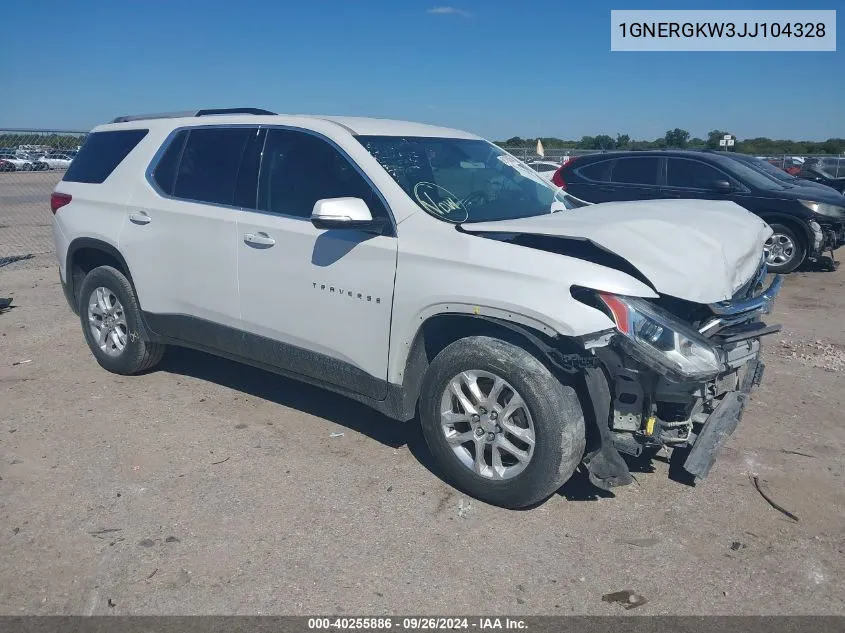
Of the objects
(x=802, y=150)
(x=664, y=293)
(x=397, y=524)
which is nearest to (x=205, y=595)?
(x=397, y=524)

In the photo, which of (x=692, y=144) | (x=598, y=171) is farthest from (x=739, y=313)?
(x=692, y=144)

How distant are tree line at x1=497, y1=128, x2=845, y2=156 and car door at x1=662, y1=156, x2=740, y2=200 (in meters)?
23.3

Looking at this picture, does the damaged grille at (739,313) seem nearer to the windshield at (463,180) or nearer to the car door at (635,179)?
the windshield at (463,180)

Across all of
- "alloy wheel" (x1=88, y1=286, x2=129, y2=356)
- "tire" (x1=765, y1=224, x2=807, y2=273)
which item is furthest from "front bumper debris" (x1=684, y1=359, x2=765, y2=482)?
"tire" (x1=765, y1=224, x2=807, y2=273)

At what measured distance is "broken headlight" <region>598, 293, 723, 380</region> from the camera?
127 inches

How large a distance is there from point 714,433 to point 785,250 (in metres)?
8.18

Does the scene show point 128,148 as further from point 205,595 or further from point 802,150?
point 802,150

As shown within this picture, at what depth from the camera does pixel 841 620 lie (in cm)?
289

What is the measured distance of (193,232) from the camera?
4.80 meters

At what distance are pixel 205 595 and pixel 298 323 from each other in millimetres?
1708

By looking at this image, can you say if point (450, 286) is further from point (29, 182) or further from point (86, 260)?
point (29, 182)

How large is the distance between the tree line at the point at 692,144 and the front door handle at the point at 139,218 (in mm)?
29527

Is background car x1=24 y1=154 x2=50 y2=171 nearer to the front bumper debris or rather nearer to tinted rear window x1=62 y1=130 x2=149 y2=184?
tinted rear window x1=62 y1=130 x2=149 y2=184

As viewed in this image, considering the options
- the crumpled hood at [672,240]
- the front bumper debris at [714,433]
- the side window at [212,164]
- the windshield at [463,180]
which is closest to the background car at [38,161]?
the side window at [212,164]
